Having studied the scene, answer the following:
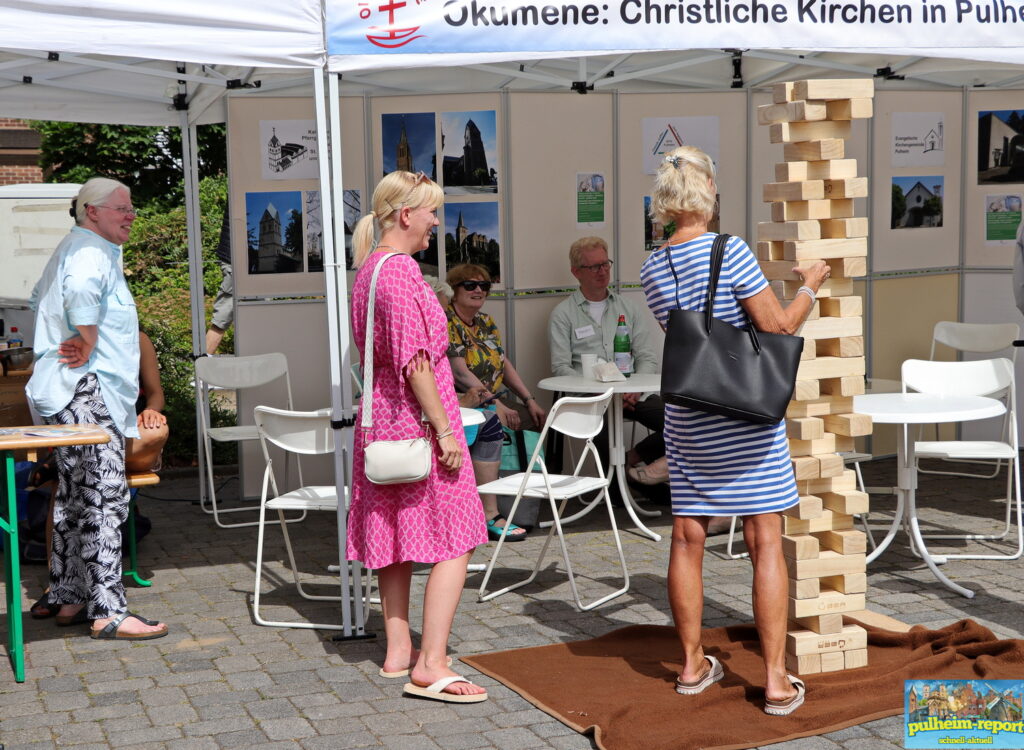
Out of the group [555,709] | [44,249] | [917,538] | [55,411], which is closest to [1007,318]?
[917,538]

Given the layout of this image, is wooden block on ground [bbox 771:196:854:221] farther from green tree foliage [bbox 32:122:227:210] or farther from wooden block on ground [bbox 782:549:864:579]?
green tree foliage [bbox 32:122:227:210]

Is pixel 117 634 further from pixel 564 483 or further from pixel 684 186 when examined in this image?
pixel 684 186

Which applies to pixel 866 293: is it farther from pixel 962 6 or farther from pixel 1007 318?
pixel 962 6

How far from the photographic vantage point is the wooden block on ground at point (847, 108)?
4.13m

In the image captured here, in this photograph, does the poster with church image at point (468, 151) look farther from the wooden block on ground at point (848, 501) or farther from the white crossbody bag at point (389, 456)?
the wooden block on ground at point (848, 501)

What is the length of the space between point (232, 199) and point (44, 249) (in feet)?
22.6

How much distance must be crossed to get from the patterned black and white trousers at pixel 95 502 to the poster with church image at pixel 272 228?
275 centimetres

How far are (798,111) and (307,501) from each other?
248cm

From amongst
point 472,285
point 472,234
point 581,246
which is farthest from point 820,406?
point 472,234

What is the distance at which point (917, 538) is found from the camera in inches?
212

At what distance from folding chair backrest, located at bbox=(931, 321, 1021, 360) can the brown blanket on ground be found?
3452 mm

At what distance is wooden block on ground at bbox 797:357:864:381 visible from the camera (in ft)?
13.6

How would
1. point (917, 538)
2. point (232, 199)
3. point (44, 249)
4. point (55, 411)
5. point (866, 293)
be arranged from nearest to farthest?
1. point (55, 411)
2. point (917, 538)
3. point (232, 199)
4. point (866, 293)
5. point (44, 249)

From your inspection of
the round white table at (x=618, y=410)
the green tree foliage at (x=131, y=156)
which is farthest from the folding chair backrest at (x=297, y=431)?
the green tree foliage at (x=131, y=156)
